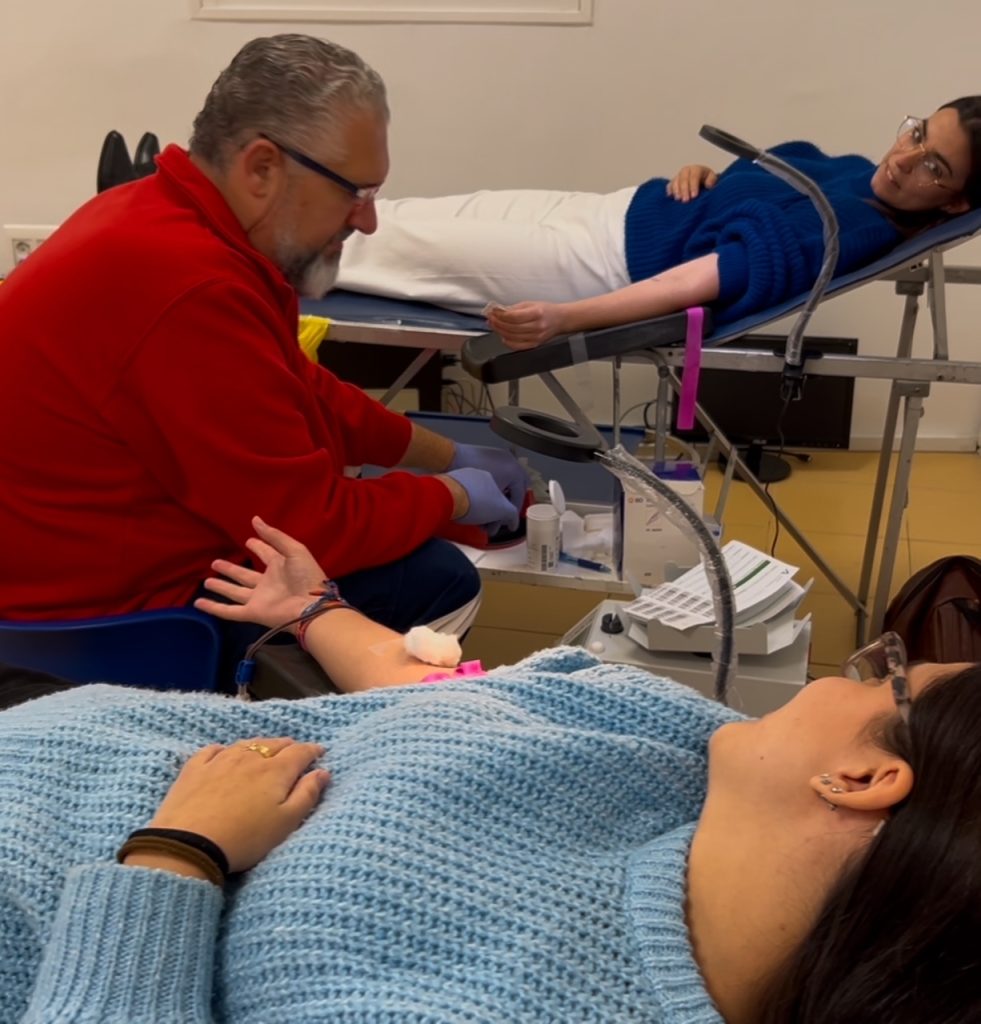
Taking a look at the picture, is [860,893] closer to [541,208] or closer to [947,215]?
[947,215]

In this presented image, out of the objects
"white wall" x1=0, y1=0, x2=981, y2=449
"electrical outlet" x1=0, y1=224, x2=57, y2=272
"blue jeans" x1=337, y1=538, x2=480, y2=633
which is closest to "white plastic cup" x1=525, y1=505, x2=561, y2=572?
"blue jeans" x1=337, y1=538, x2=480, y2=633

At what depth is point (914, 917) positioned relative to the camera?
64 cm

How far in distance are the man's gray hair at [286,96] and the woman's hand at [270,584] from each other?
63 centimetres

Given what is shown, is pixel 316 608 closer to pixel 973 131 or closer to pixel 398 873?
pixel 398 873

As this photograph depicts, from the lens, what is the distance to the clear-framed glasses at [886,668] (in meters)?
0.78

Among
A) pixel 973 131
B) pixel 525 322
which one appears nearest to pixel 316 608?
pixel 525 322

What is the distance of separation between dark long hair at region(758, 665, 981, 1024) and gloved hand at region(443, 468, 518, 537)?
3.86 feet

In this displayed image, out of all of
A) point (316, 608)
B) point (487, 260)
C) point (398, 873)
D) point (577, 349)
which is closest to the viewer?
point (398, 873)

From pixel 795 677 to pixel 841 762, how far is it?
2.39ft

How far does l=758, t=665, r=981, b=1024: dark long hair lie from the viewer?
620mm

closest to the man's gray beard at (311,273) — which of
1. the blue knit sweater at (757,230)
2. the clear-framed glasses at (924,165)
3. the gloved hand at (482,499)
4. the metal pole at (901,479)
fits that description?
the gloved hand at (482,499)

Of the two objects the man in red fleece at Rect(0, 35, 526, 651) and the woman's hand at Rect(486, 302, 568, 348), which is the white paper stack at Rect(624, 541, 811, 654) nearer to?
the man in red fleece at Rect(0, 35, 526, 651)

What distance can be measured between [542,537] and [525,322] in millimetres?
420

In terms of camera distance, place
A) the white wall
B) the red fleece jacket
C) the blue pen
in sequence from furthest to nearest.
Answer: the white wall
the blue pen
the red fleece jacket
